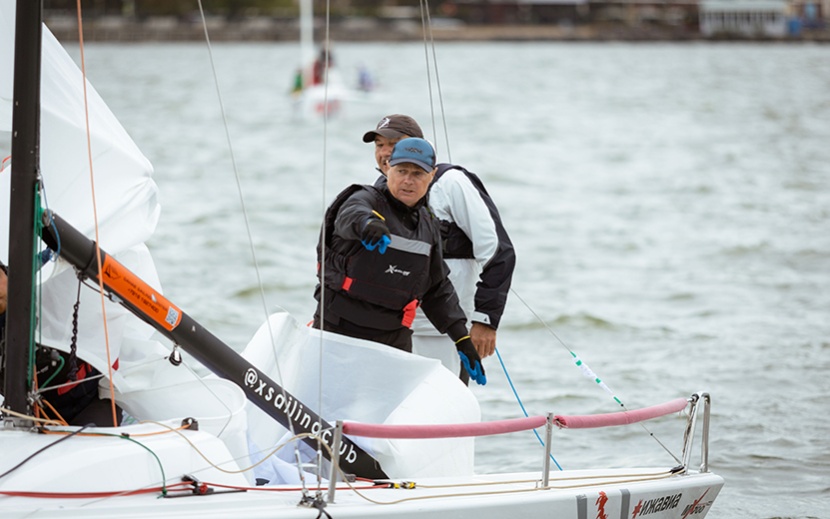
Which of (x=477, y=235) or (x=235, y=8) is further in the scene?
(x=235, y=8)

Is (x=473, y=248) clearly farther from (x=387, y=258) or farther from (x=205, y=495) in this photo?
(x=205, y=495)

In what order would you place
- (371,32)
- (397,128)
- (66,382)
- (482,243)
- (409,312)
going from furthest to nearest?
1. (371,32)
2. (482,243)
3. (397,128)
4. (409,312)
5. (66,382)

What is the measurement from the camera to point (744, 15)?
388ft

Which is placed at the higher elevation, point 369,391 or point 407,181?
point 407,181

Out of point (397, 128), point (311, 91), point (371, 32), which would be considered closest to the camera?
point (397, 128)

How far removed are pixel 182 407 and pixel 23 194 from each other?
0.93 m

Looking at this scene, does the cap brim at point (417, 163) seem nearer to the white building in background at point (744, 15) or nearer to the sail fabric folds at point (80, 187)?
the sail fabric folds at point (80, 187)

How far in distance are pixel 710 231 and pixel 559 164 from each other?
889cm

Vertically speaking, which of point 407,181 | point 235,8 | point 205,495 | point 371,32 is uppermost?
point 407,181

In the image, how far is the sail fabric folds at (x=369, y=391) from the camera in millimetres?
4344

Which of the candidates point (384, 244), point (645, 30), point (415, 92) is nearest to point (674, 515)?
point (384, 244)

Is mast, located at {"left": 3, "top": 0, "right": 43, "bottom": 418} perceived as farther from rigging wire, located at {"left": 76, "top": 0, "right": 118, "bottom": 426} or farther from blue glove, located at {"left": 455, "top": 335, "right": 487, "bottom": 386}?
blue glove, located at {"left": 455, "top": 335, "right": 487, "bottom": 386}

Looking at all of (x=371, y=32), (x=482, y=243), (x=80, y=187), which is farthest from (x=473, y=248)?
(x=371, y=32)

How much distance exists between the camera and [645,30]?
4311 inches
